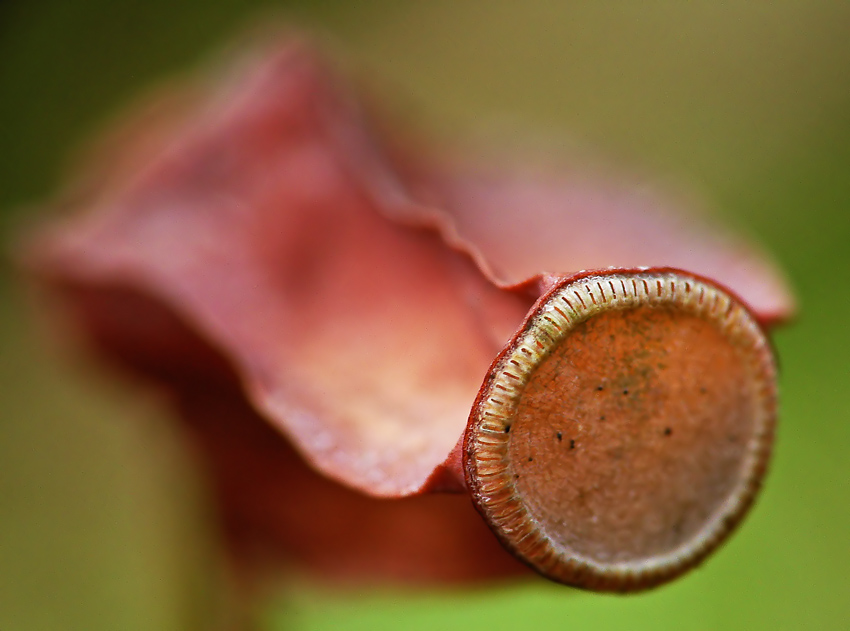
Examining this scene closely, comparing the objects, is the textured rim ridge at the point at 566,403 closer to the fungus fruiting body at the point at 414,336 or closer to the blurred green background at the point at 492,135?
the fungus fruiting body at the point at 414,336

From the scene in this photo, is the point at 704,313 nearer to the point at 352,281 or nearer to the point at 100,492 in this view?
the point at 352,281

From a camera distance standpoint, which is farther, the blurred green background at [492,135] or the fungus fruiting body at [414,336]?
the blurred green background at [492,135]

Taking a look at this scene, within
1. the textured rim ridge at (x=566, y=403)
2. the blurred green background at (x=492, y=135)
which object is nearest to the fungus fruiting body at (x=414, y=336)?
the textured rim ridge at (x=566, y=403)

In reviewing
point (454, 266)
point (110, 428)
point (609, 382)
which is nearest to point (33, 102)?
point (110, 428)

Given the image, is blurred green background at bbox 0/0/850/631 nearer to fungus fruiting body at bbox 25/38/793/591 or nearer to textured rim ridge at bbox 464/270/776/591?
fungus fruiting body at bbox 25/38/793/591

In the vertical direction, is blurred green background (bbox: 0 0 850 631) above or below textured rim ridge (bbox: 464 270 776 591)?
below

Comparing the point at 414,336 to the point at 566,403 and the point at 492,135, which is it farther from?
the point at 492,135

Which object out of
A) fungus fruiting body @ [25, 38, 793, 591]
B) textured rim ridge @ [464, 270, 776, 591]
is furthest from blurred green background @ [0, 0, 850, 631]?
textured rim ridge @ [464, 270, 776, 591]
